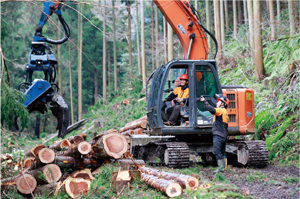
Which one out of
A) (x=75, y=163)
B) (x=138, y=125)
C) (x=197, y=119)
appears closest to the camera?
(x=75, y=163)

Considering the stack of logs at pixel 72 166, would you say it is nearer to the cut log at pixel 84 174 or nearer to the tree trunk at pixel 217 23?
Answer: the cut log at pixel 84 174

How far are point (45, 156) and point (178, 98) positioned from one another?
3121 mm

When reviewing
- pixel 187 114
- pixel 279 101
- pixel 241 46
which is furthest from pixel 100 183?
pixel 241 46

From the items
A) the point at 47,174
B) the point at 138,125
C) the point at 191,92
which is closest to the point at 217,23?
the point at 138,125

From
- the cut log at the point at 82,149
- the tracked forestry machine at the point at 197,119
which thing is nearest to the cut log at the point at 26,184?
the cut log at the point at 82,149

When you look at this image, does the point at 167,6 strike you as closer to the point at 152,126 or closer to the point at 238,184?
the point at 152,126

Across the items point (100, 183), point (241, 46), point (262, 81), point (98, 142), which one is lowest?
point (100, 183)

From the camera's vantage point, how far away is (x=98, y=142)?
6141 millimetres

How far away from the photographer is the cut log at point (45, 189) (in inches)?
238

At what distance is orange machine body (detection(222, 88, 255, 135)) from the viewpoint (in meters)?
7.14

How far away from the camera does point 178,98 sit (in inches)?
293

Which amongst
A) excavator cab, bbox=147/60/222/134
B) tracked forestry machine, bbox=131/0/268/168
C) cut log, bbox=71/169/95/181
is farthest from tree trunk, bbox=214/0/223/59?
cut log, bbox=71/169/95/181

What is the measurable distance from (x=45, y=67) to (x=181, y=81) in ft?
14.1

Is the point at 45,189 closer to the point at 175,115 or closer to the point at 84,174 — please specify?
the point at 84,174
